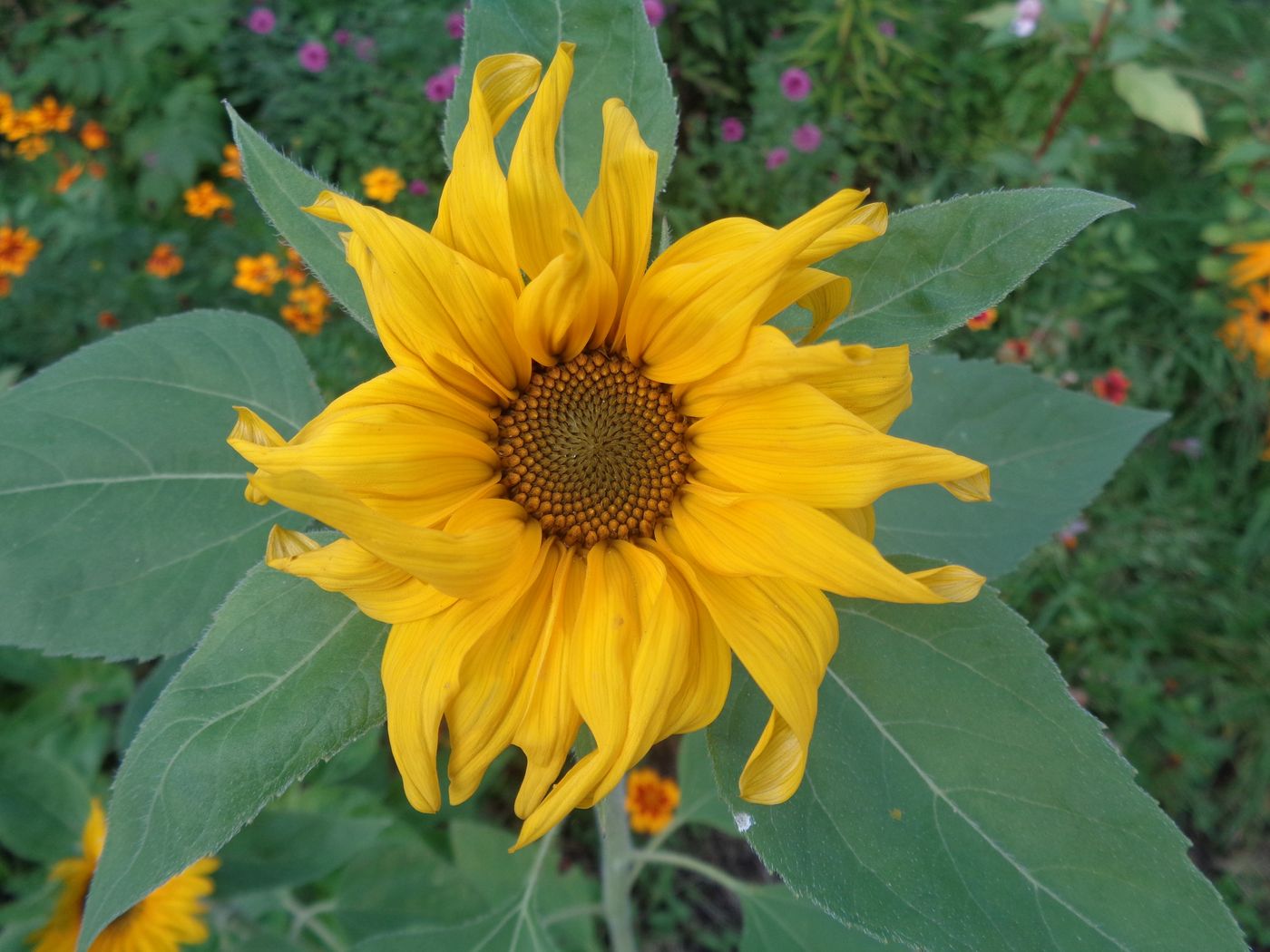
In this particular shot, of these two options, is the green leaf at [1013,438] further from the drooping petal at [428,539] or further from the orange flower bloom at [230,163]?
the orange flower bloom at [230,163]

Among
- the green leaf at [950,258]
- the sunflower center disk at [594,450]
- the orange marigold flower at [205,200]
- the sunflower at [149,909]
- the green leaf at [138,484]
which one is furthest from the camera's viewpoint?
the orange marigold flower at [205,200]

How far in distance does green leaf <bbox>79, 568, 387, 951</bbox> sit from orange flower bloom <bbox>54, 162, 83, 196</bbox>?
10.3ft

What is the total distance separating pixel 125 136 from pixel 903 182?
3159mm

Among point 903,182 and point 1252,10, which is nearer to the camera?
point 903,182

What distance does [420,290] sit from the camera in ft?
3.23

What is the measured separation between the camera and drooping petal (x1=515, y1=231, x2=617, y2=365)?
3.14ft

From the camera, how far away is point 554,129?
1016mm

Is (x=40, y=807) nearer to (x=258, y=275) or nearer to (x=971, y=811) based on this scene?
(x=971, y=811)

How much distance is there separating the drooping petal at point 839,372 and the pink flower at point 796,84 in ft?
8.99

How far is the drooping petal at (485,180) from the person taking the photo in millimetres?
981

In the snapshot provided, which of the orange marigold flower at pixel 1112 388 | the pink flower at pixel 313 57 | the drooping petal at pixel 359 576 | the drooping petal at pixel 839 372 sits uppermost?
the drooping petal at pixel 839 372

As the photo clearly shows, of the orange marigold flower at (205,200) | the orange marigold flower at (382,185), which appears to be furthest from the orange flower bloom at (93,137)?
the orange marigold flower at (382,185)

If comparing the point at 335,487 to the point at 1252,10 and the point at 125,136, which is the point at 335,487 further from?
the point at 1252,10

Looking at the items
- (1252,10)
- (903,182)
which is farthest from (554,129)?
(1252,10)
